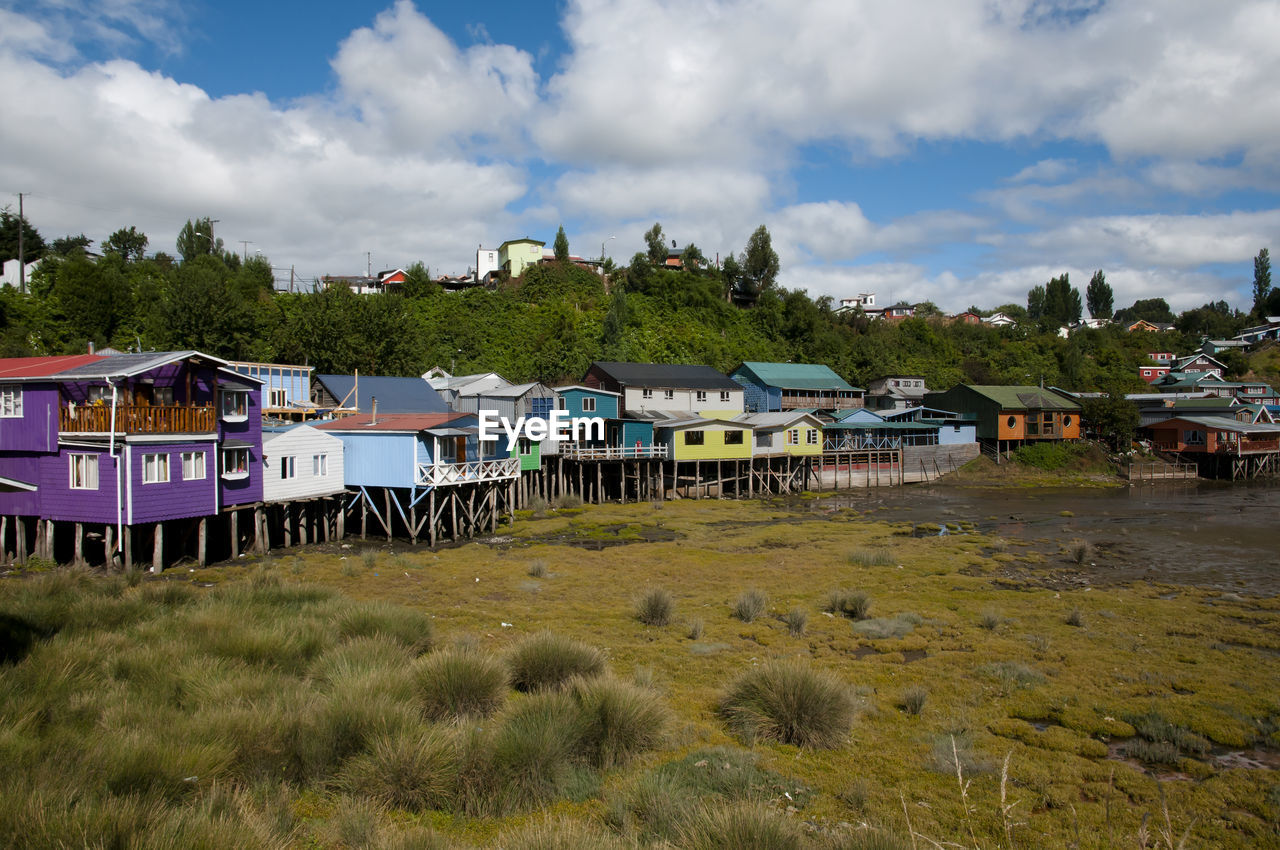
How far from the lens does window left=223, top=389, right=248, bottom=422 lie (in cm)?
2554

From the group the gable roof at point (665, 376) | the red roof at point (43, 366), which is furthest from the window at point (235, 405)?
the gable roof at point (665, 376)

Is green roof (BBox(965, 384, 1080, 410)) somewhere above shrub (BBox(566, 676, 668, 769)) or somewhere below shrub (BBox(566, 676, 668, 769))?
above

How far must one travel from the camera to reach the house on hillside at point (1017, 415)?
5925 cm

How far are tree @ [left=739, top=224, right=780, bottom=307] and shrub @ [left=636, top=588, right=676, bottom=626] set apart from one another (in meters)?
75.8

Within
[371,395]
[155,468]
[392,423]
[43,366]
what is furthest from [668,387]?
[43,366]

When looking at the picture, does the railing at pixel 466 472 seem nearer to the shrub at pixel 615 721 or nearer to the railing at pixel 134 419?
the railing at pixel 134 419

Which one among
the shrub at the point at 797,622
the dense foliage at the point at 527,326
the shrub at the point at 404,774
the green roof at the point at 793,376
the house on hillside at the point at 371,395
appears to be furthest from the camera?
the green roof at the point at 793,376

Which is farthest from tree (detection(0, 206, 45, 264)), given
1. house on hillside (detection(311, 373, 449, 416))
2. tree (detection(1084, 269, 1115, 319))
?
tree (detection(1084, 269, 1115, 319))

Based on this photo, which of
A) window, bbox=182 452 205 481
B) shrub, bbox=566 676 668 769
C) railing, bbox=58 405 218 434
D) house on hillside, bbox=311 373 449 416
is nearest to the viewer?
shrub, bbox=566 676 668 769

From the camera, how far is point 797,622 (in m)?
16.5

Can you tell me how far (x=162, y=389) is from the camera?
78.0 feet

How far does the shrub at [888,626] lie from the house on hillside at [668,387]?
1282 inches

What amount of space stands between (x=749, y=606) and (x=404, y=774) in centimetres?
1110

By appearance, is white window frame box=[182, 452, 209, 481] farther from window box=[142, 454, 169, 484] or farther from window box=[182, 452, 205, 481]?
window box=[142, 454, 169, 484]
